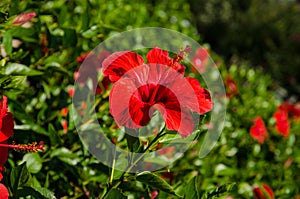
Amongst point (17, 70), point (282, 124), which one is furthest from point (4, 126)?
point (282, 124)

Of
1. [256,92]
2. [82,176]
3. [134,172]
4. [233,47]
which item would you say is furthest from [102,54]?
[233,47]

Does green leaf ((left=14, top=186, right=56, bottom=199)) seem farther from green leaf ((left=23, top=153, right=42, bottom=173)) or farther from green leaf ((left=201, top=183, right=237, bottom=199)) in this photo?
green leaf ((left=201, top=183, right=237, bottom=199))

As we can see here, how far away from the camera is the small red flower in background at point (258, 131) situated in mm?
A: 2207

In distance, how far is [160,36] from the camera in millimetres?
2219

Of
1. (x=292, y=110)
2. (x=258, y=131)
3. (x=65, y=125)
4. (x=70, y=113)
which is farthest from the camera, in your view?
(x=292, y=110)

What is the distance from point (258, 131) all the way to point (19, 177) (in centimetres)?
148

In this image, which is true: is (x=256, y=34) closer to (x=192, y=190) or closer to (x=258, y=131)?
(x=258, y=131)

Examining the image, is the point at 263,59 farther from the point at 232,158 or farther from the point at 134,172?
the point at 134,172

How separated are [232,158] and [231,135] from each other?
0.11 metres

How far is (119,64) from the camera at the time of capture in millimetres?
951

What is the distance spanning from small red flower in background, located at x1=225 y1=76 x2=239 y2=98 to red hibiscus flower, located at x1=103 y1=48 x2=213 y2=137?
1.56 m

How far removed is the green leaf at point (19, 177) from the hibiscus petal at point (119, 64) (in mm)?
248

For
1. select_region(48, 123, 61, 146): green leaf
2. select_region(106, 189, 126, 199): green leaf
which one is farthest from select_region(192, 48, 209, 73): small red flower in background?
select_region(106, 189, 126, 199): green leaf

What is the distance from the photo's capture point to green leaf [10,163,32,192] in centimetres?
95
